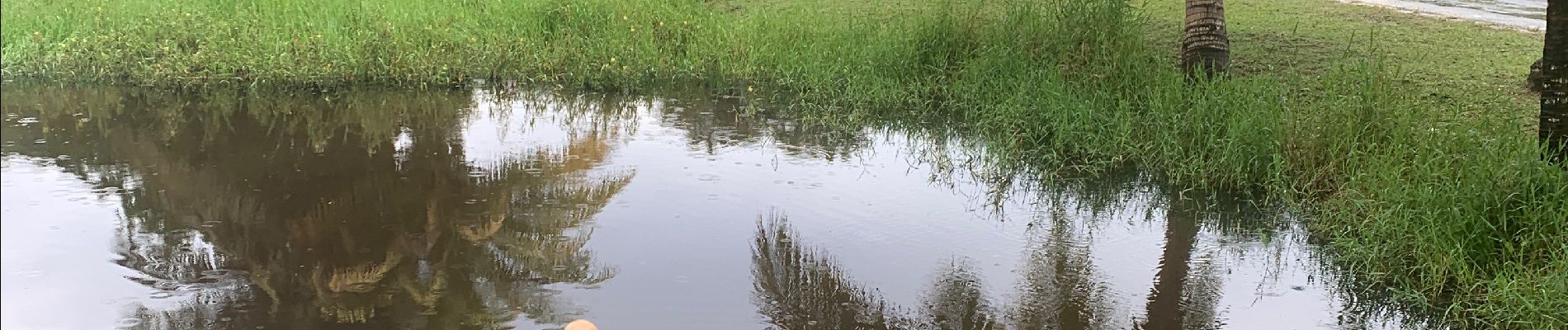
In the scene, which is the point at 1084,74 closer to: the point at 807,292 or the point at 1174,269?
the point at 1174,269

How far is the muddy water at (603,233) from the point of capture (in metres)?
4.28

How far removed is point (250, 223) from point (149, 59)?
13.7ft

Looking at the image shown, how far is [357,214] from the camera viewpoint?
17.7ft

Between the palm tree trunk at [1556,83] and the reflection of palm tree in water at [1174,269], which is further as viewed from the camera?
the palm tree trunk at [1556,83]

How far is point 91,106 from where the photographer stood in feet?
25.6

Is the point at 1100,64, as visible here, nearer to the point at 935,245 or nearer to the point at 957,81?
the point at 957,81

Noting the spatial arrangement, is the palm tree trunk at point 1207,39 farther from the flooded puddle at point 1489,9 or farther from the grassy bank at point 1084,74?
the flooded puddle at point 1489,9

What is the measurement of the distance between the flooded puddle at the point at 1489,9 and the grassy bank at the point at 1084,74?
0.59m

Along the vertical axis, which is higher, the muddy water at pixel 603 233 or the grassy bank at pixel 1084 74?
the grassy bank at pixel 1084 74

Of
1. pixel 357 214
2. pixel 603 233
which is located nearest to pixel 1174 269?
pixel 603 233

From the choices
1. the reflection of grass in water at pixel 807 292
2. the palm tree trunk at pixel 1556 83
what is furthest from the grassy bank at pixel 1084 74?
the reflection of grass in water at pixel 807 292

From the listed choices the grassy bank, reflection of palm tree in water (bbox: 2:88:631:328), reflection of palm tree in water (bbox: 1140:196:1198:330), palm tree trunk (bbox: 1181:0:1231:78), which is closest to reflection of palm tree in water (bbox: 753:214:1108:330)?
reflection of palm tree in water (bbox: 1140:196:1198:330)

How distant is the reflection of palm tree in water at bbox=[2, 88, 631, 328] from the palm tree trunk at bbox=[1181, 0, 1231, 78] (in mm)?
3796

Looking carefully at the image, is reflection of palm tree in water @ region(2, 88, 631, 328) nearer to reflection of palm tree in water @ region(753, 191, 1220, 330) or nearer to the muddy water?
the muddy water
